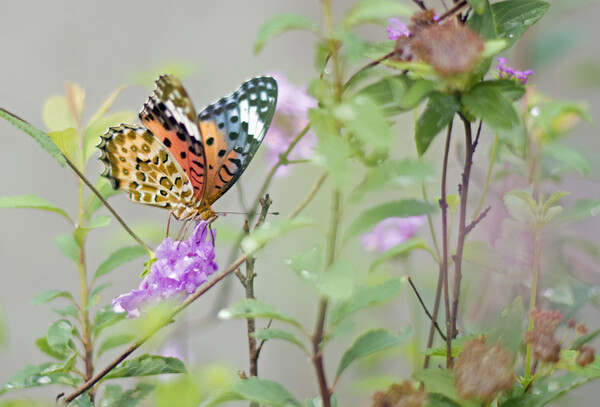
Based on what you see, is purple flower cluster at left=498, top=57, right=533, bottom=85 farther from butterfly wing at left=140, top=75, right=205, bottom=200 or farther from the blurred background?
the blurred background

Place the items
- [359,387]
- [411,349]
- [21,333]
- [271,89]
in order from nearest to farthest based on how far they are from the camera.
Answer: [271,89] → [359,387] → [411,349] → [21,333]

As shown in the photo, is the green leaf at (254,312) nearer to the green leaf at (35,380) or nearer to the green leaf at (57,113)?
the green leaf at (35,380)

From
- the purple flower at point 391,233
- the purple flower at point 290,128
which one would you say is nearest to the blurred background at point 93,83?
the purple flower at point 391,233

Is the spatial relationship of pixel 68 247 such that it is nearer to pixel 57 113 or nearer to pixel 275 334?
pixel 57 113

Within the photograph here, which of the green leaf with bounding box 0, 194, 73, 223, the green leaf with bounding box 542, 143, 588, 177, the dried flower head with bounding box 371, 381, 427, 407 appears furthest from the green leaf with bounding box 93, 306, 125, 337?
the green leaf with bounding box 542, 143, 588, 177

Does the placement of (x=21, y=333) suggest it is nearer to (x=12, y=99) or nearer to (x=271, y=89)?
(x=12, y=99)

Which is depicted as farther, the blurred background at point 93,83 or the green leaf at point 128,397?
the blurred background at point 93,83

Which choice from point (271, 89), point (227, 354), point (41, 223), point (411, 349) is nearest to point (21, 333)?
point (41, 223)
